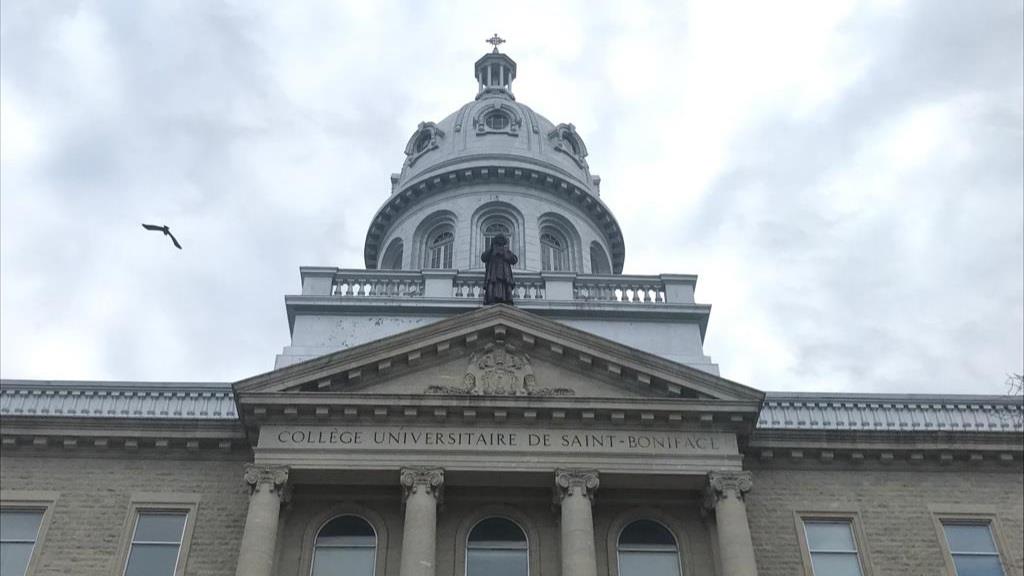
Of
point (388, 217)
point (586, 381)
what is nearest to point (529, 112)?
point (388, 217)

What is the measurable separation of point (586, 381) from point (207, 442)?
29.0 ft

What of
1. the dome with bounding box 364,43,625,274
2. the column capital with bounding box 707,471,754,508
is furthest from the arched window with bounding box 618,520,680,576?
the dome with bounding box 364,43,625,274

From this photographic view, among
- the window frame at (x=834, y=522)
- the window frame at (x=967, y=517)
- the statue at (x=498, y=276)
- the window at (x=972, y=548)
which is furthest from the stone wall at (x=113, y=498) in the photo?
the window at (x=972, y=548)

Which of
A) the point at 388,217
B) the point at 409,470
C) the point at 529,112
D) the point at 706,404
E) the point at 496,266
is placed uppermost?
the point at 529,112

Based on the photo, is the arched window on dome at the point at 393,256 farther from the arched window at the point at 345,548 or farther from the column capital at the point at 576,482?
the column capital at the point at 576,482

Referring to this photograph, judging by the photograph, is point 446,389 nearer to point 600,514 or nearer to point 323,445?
point 323,445

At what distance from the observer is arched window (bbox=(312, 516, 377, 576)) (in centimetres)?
2283

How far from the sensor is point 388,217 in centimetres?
4041

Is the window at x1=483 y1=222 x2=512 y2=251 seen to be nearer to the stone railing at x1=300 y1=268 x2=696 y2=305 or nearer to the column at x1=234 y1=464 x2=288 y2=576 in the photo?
the stone railing at x1=300 y1=268 x2=696 y2=305

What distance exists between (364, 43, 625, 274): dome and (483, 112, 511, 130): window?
2.3 inches

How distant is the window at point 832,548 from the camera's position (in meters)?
23.0

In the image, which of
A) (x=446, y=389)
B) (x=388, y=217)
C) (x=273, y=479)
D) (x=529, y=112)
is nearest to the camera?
(x=273, y=479)

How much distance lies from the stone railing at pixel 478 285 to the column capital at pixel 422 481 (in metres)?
8.17

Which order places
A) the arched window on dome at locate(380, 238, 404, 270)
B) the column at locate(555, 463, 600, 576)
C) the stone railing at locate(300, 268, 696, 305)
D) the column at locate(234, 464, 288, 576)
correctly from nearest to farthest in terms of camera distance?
the column at locate(234, 464, 288, 576)
the column at locate(555, 463, 600, 576)
the stone railing at locate(300, 268, 696, 305)
the arched window on dome at locate(380, 238, 404, 270)
